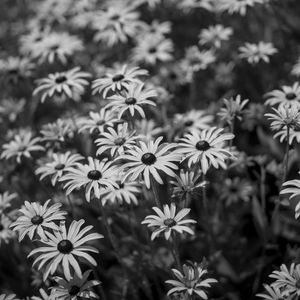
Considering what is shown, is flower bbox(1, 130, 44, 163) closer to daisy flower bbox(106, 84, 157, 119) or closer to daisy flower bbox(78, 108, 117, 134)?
daisy flower bbox(78, 108, 117, 134)

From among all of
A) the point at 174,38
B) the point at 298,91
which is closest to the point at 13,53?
the point at 174,38

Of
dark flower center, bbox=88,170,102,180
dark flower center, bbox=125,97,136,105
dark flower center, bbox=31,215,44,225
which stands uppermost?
dark flower center, bbox=125,97,136,105

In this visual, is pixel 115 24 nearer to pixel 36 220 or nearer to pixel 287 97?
→ pixel 287 97

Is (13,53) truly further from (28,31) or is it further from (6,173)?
(6,173)

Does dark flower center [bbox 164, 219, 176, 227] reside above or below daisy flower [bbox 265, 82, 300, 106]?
below

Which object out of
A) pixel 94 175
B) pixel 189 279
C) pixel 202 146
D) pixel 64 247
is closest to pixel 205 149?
pixel 202 146

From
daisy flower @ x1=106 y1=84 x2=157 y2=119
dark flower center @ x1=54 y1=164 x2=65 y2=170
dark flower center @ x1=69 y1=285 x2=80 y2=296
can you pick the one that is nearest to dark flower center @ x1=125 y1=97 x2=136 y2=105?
daisy flower @ x1=106 y1=84 x2=157 y2=119
